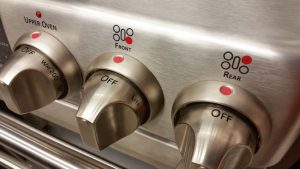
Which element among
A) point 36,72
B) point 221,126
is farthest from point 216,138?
point 36,72

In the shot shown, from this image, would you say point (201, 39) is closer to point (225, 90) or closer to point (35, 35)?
point (225, 90)

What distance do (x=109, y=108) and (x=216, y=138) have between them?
82mm

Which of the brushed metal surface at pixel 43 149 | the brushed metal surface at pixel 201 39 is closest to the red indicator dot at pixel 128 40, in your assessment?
the brushed metal surface at pixel 201 39

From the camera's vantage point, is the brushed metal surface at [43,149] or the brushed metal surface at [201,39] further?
the brushed metal surface at [43,149]

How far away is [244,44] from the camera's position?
19 centimetres

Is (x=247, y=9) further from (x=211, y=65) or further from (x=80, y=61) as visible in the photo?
(x=80, y=61)

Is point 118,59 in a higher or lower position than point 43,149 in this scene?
higher

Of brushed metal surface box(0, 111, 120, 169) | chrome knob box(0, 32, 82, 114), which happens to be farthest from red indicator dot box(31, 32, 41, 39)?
brushed metal surface box(0, 111, 120, 169)

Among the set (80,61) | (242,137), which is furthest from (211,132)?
(80,61)

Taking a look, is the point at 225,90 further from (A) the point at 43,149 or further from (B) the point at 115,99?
(A) the point at 43,149

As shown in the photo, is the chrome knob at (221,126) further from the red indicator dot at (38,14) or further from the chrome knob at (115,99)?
the red indicator dot at (38,14)

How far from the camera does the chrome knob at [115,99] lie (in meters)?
0.22

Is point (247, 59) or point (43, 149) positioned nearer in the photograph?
point (247, 59)

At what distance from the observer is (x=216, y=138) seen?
7.4 inches
